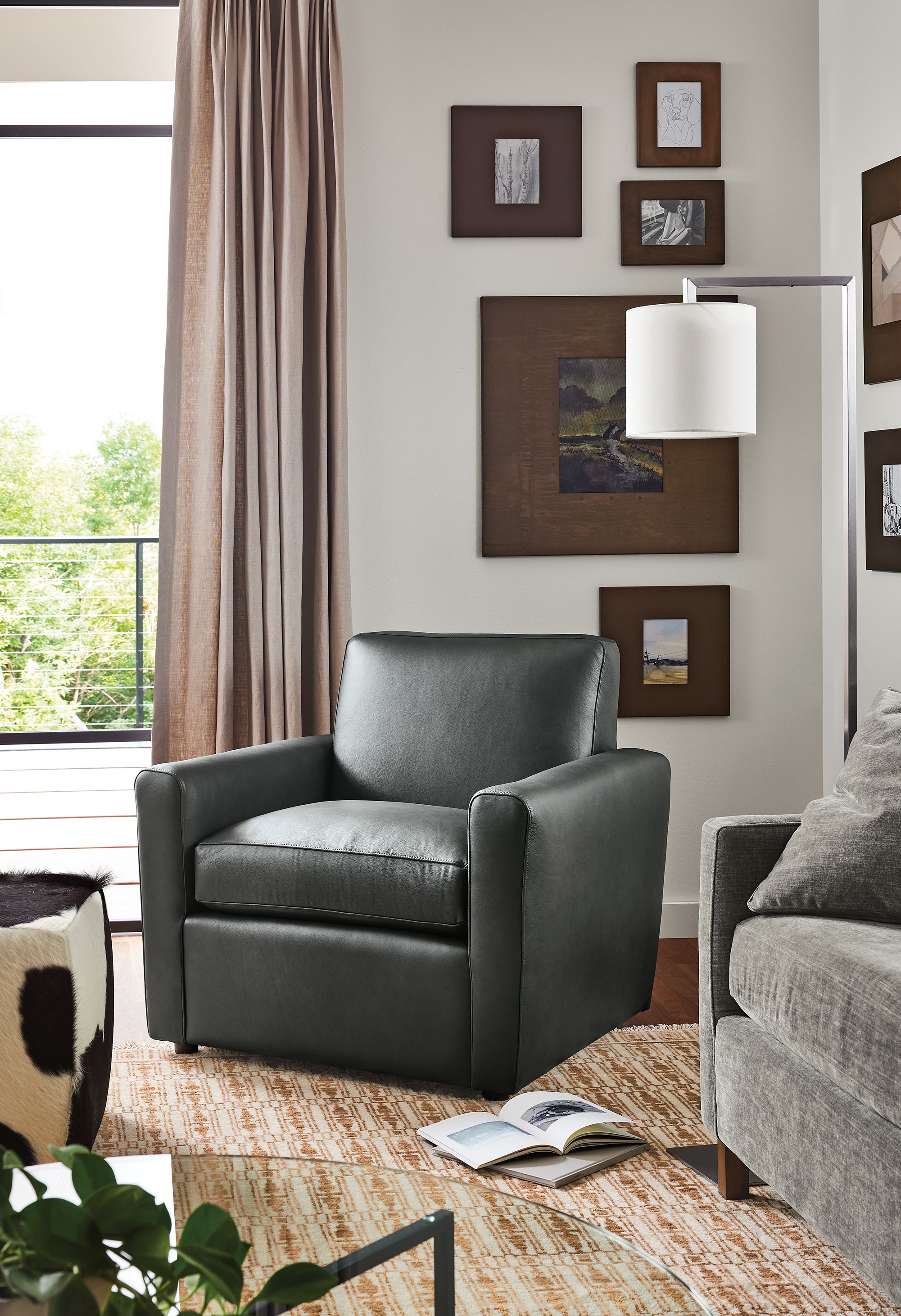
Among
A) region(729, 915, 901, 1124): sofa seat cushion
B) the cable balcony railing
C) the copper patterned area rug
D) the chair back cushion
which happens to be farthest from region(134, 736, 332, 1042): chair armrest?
the cable balcony railing

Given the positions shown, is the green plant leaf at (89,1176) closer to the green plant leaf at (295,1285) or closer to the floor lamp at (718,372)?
the green plant leaf at (295,1285)

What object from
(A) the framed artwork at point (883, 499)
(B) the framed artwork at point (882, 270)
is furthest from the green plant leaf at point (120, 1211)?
(B) the framed artwork at point (882, 270)

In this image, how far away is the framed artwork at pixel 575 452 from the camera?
12.4 feet

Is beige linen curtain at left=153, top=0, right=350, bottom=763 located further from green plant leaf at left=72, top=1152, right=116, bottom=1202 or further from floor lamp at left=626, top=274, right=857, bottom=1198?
green plant leaf at left=72, top=1152, right=116, bottom=1202

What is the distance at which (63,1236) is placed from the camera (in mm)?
794

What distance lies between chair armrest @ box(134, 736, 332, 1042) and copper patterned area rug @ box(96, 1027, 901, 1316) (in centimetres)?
15

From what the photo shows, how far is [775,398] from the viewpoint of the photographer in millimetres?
3867

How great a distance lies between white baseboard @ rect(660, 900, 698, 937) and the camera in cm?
386

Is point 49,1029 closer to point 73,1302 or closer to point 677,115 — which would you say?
point 73,1302

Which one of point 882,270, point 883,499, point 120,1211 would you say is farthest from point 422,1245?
point 882,270

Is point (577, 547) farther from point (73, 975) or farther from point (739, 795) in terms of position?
point (73, 975)

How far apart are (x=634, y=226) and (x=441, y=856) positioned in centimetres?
225

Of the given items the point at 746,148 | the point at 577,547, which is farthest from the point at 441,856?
the point at 746,148

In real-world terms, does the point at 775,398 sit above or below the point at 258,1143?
above
